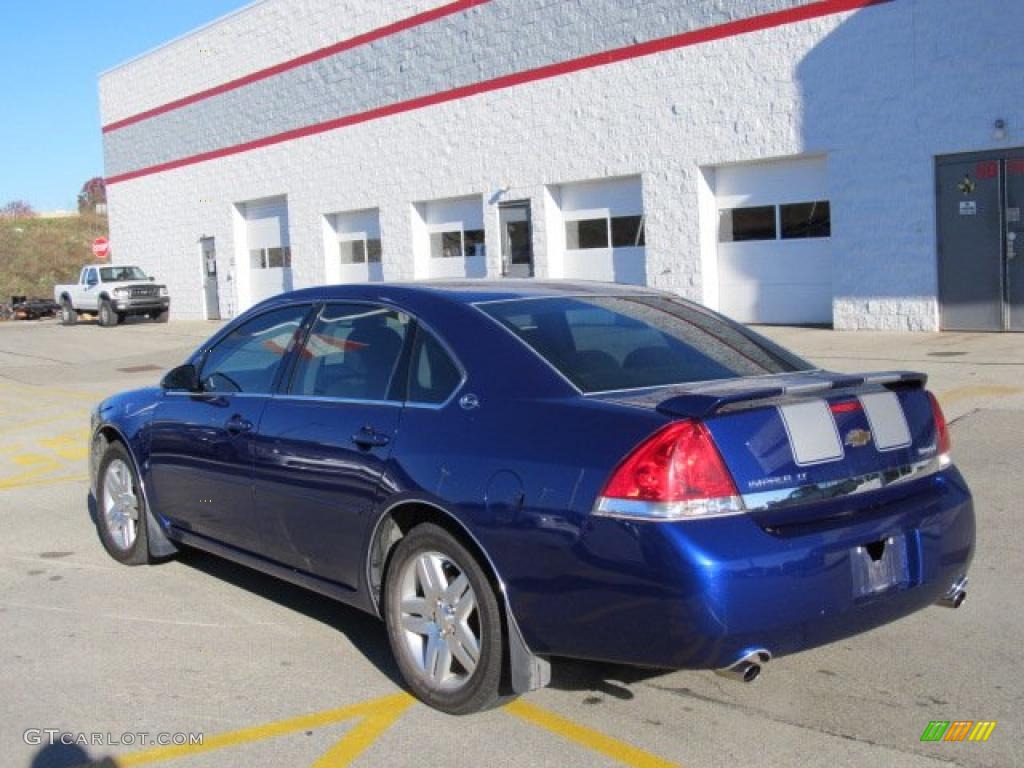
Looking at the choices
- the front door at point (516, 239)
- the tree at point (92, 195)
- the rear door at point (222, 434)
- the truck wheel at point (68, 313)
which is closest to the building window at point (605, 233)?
the front door at point (516, 239)

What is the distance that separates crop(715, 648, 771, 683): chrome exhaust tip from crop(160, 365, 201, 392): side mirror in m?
3.49

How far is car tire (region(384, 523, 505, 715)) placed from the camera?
4250 millimetres

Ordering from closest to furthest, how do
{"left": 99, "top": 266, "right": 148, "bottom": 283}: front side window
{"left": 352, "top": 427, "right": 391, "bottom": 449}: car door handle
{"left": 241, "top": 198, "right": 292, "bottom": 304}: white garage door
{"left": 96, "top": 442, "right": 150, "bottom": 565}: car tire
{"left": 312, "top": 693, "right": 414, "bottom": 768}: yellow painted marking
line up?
{"left": 312, "top": 693, "right": 414, "bottom": 768}: yellow painted marking < {"left": 352, "top": 427, "right": 391, "bottom": 449}: car door handle < {"left": 96, "top": 442, "right": 150, "bottom": 565}: car tire < {"left": 241, "top": 198, "right": 292, "bottom": 304}: white garage door < {"left": 99, "top": 266, "right": 148, "bottom": 283}: front side window

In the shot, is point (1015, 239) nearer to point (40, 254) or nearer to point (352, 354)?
point (352, 354)

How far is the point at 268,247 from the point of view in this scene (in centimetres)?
3472

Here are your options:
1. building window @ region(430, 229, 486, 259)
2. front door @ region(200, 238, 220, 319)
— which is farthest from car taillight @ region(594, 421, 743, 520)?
front door @ region(200, 238, 220, 319)

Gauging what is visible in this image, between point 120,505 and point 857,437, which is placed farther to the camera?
point 120,505

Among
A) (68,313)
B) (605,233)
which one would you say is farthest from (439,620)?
(68,313)

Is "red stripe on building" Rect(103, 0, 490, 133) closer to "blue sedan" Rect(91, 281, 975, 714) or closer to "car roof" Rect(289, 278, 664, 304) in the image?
"car roof" Rect(289, 278, 664, 304)

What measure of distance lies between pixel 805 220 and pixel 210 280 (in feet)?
74.4

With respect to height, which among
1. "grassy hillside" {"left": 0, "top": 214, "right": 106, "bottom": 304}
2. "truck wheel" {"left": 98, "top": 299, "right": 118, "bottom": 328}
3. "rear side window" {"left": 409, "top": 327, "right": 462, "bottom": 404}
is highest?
"grassy hillside" {"left": 0, "top": 214, "right": 106, "bottom": 304}

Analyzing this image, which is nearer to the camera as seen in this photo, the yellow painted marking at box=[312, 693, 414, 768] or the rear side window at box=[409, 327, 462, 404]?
the yellow painted marking at box=[312, 693, 414, 768]

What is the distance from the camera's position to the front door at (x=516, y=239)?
82.9 ft

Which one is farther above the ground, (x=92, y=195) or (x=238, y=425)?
(x=92, y=195)
